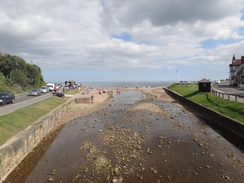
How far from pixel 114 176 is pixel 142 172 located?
5.75 ft

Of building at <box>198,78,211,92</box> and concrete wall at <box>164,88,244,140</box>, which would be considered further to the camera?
building at <box>198,78,211,92</box>

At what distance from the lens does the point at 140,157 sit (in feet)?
39.9

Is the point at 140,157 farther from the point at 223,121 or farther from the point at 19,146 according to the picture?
the point at 223,121

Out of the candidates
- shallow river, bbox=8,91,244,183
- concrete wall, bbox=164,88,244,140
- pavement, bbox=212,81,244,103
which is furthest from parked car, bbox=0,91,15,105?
pavement, bbox=212,81,244,103

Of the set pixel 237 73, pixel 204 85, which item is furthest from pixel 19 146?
pixel 237 73

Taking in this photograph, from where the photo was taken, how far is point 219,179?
966cm

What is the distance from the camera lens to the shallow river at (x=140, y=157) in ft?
32.6

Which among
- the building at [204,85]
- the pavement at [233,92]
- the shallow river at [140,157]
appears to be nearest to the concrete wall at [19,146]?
the shallow river at [140,157]

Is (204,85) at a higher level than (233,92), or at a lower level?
higher

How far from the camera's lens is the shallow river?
994cm

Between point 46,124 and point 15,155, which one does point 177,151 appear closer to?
point 15,155

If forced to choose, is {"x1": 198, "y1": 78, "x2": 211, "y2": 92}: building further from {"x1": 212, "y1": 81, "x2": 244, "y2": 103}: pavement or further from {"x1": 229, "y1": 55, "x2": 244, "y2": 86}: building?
{"x1": 229, "y1": 55, "x2": 244, "y2": 86}: building

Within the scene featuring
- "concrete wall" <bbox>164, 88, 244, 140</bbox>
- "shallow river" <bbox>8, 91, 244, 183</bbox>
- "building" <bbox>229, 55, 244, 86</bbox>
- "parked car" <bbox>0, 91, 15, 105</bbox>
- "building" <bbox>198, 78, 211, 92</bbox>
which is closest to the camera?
"shallow river" <bbox>8, 91, 244, 183</bbox>

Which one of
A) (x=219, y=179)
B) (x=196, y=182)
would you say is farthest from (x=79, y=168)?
(x=219, y=179)
